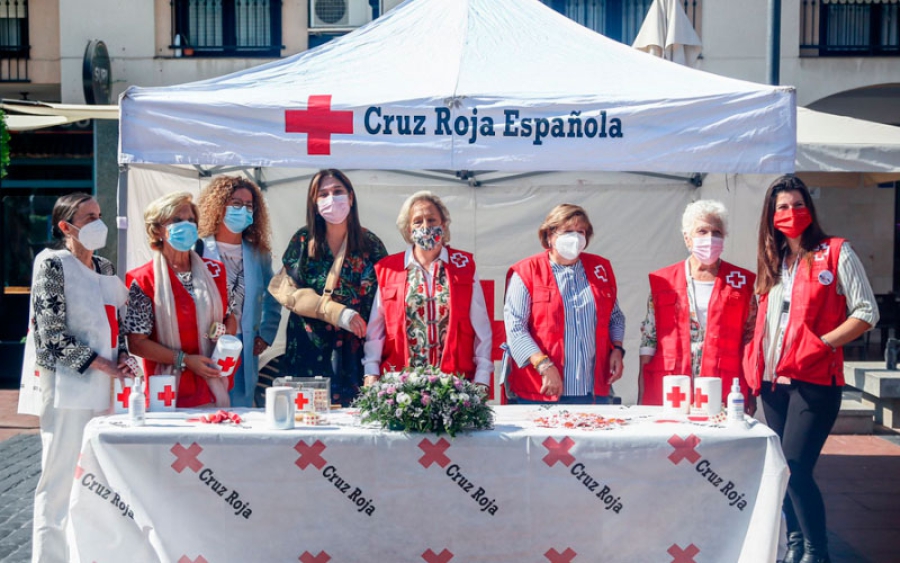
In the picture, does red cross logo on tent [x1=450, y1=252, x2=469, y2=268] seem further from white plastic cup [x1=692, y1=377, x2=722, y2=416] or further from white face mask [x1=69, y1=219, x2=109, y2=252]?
white face mask [x1=69, y1=219, x2=109, y2=252]

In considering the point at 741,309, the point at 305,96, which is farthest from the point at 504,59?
the point at 741,309

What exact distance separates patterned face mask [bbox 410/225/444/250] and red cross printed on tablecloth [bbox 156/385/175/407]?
1.35 meters

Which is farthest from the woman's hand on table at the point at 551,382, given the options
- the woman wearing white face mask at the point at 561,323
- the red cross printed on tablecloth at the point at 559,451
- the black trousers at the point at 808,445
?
the black trousers at the point at 808,445

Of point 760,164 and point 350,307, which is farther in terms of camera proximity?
point 350,307

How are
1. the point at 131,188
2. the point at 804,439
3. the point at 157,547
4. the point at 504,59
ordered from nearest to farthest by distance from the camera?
the point at 157,547 → the point at 804,439 → the point at 504,59 → the point at 131,188

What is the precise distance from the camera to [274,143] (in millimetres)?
4492

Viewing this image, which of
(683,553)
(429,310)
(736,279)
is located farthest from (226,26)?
(683,553)

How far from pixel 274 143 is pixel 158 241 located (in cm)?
73

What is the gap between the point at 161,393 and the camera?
13.9ft

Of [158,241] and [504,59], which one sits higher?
[504,59]

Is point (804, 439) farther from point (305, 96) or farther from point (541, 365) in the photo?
point (305, 96)

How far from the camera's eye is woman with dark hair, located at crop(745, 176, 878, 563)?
172 inches

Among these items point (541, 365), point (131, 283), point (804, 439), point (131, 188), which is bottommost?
point (804, 439)

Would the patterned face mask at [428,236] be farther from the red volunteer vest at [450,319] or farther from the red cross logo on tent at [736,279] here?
the red cross logo on tent at [736,279]
